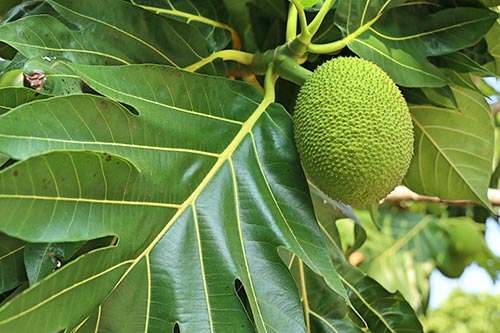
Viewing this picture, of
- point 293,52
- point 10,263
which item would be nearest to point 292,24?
point 293,52

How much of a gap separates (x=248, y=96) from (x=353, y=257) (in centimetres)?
88

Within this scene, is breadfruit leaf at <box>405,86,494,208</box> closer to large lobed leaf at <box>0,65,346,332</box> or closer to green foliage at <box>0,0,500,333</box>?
green foliage at <box>0,0,500,333</box>

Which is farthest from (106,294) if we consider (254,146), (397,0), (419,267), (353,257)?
(419,267)

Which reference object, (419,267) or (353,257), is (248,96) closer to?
(353,257)

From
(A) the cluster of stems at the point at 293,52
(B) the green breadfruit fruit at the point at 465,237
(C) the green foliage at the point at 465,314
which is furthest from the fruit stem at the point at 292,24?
(C) the green foliage at the point at 465,314

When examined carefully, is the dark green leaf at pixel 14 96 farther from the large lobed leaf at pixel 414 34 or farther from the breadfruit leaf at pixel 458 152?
the breadfruit leaf at pixel 458 152

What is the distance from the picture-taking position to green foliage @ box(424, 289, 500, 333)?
2855 mm

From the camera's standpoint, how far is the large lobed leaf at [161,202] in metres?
0.53

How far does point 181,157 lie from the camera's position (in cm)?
67

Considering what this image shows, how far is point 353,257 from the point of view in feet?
5.11

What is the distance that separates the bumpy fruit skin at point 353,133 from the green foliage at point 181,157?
4 centimetres

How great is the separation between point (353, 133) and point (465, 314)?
2587 millimetres

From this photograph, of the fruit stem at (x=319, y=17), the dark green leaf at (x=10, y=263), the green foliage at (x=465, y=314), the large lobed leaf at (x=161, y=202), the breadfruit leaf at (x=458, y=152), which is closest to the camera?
the large lobed leaf at (x=161, y=202)

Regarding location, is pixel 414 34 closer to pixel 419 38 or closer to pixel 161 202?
pixel 419 38
